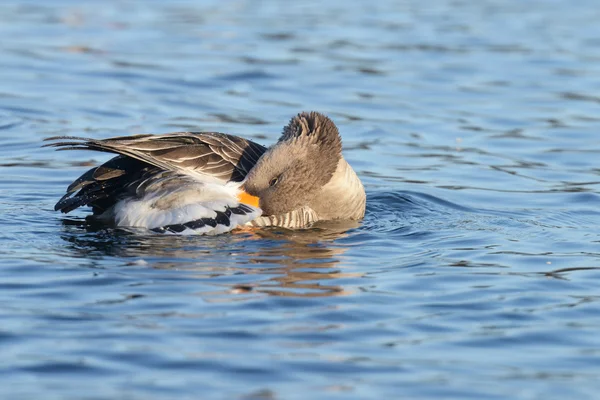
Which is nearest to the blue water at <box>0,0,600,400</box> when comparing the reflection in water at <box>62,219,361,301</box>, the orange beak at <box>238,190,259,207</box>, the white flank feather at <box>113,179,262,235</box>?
the reflection in water at <box>62,219,361,301</box>

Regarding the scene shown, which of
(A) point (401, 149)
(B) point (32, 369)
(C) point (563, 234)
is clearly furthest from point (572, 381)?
(A) point (401, 149)

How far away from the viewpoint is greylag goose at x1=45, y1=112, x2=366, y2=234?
9.64 metres

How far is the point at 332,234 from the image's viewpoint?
10.2 meters

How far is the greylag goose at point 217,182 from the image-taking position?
9.64 metres

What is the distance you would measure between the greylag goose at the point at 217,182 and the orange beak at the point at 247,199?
0.5 inches

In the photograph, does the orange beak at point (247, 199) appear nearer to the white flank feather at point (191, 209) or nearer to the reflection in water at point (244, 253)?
the white flank feather at point (191, 209)

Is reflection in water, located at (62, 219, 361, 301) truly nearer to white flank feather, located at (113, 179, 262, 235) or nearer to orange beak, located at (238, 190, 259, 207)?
white flank feather, located at (113, 179, 262, 235)

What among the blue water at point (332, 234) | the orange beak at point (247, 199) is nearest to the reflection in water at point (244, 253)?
the blue water at point (332, 234)

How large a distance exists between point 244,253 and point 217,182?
96 centimetres

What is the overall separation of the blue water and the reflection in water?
1.3 inches

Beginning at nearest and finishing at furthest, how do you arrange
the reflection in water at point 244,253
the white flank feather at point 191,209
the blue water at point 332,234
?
the blue water at point 332,234
the reflection in water at point 244,253
the white flank feather at point 191,209

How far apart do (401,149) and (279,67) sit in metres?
5.46

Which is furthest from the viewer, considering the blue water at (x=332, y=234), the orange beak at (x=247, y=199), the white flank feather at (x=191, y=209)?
the orange beak at (x=247, y=199)

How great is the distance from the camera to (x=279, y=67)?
19.2 meters
